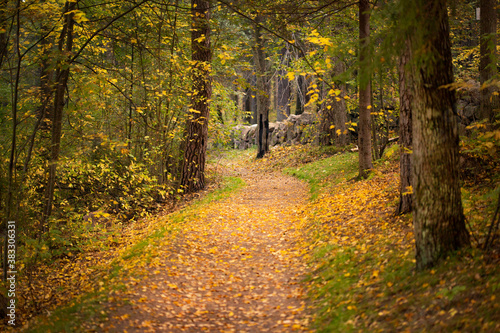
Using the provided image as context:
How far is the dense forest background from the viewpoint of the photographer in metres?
4.33

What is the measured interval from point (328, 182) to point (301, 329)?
26.8ft

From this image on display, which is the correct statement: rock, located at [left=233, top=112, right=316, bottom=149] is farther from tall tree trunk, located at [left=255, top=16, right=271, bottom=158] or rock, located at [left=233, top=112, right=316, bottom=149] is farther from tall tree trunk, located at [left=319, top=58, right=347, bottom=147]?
tall tree trunk, located at [left=255, top=16, right=271, bottom=158]

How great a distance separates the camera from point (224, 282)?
6.20m

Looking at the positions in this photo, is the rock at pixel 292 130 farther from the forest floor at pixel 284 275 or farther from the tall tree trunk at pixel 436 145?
the tall tree trunk at pixel 436 145

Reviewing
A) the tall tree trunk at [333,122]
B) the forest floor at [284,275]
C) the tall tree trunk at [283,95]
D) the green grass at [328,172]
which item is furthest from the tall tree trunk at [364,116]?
the tall tree trunk at [283,95]

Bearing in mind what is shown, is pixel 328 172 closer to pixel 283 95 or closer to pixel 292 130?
pixel 292 130

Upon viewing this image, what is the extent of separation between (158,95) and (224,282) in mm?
4788

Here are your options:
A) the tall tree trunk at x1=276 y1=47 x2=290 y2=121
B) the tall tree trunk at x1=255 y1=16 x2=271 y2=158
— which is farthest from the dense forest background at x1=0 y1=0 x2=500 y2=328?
the tall tree trunk at x1=276 y1=47 x2=290 y2=121

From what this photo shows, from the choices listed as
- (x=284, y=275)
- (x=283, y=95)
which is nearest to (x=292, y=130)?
(x=283, y=95)

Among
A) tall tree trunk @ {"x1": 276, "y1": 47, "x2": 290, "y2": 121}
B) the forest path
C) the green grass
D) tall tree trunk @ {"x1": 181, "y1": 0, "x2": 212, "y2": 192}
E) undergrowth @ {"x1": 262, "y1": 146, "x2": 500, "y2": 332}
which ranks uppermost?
tall tree trunk @ {"x1": 276, "y1": 47, "x2": 290, "y2": 121}

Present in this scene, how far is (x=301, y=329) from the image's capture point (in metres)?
4.54

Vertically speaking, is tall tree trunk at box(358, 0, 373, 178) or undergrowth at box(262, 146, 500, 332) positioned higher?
tall tree trunk at box(358, 0, 373, 178)

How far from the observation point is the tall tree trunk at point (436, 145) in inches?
161

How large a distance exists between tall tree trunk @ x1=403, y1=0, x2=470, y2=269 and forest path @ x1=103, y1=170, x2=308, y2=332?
202 centimetres
